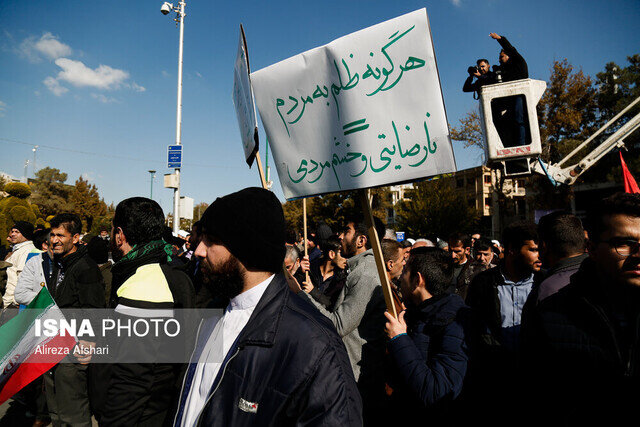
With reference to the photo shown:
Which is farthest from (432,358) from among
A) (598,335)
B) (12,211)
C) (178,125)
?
(178,125)

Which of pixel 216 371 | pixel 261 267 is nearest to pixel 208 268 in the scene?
pixel 261 267

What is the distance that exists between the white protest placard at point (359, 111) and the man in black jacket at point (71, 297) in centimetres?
195

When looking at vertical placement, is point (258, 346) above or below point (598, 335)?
above

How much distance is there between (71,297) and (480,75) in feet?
15.2

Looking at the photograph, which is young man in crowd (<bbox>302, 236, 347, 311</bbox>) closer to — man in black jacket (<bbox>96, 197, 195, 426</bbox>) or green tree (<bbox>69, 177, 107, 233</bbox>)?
man in black jacket (<bbox>96, 197, 195, 426</bbox>)

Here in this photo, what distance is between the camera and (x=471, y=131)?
21.7 metres

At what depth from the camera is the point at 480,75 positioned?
423 centimetres

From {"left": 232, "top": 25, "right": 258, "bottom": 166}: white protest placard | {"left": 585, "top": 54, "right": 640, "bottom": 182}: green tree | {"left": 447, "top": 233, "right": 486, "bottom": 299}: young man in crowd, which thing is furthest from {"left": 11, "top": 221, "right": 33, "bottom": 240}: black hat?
{"left": 585, "top": 54, "right": 640, "bottom": 182}: green tree

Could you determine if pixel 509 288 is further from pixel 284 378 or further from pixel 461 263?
pixel 461 263

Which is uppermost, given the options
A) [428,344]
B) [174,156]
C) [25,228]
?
[174,156]

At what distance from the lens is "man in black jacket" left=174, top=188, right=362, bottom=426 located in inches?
48.7

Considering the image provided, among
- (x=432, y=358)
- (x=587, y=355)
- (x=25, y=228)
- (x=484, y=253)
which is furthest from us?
(x=25, y=228)

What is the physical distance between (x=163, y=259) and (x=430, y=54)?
6.61ft

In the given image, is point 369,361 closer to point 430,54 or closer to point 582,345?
point 582,345
